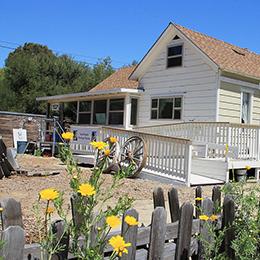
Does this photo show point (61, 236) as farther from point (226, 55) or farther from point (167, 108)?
→ point (226, 55)

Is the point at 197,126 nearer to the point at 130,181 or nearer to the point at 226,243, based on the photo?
the point at 130,181

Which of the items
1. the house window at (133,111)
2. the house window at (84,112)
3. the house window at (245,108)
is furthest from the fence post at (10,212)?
the house window at (84,112)

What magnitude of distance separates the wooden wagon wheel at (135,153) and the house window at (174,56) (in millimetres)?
5902

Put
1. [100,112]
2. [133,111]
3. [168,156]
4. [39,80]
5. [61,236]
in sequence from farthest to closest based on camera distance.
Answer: [39,80] < [100,112] < [133,111] < [168,156] < [61,236]

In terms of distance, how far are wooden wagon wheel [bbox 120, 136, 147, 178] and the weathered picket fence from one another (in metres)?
8.47

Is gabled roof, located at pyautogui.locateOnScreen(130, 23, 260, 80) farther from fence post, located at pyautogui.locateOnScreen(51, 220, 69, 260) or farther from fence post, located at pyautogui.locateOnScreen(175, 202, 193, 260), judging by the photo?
fence post, located at pyautogui.locateOnScreen(51, 220, 69, 260)

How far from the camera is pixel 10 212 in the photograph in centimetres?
265

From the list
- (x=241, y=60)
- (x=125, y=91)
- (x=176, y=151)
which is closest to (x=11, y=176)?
(x=176, y=151)

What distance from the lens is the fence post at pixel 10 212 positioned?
262 centimetres

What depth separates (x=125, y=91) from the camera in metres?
17.8

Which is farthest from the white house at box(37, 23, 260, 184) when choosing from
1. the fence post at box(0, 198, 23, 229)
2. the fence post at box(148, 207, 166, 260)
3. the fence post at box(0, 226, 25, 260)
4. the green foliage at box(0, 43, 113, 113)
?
the green foliage at box(0, 43, 113, 113)

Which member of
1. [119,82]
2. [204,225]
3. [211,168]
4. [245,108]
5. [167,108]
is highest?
[119,82]

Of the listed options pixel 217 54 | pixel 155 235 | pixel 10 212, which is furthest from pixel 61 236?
pixel 217 54

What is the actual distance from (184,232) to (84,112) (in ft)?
61.3
